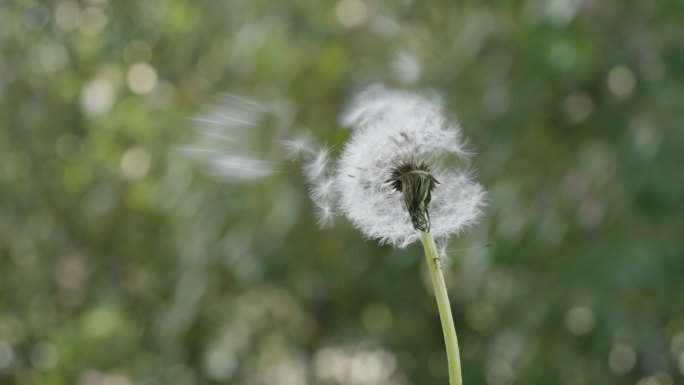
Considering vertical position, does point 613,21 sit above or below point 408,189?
above

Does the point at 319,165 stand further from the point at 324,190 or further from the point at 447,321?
the point at 447,321

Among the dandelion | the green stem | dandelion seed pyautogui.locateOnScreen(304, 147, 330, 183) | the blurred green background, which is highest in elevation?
the blurred green background

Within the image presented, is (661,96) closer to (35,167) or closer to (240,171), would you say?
(240,171)

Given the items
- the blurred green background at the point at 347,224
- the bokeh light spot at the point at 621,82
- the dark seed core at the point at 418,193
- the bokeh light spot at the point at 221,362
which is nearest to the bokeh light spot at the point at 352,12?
the blurred green background at the point at 347,224

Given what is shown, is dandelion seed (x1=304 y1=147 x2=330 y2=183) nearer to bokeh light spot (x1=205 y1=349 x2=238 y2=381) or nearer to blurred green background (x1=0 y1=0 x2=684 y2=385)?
Result: blurred green background (x1=0 y1=0 x2=684 y2=385)

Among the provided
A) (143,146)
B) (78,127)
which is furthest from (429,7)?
(78,127)

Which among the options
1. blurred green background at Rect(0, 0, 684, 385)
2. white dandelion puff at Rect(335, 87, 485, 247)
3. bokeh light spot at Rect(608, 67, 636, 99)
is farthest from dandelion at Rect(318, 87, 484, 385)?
bokeh light spot at Rect(608, 67, 636, 99)

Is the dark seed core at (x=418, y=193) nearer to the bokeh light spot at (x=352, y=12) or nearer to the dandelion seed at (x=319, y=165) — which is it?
the dandelion seed at (x=319, y=165)
